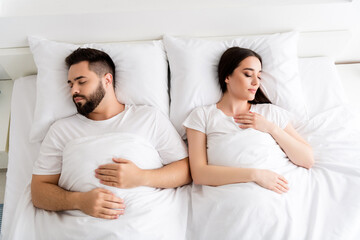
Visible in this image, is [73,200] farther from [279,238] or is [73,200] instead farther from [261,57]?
[261,57]

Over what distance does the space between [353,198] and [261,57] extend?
0.87 metres

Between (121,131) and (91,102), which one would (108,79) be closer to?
(91,102)

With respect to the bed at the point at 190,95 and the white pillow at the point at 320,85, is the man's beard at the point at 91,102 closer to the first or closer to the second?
the bed at the point at 190,95

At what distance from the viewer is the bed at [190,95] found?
1.36 meters

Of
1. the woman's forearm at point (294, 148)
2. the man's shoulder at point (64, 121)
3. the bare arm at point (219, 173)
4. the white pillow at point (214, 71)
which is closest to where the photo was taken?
the bare arm at point (219, 173)

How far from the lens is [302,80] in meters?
1.80

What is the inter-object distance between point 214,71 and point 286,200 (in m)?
0.80

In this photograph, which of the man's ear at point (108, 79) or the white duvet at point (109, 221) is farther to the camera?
the man's ear at point (108, 79)

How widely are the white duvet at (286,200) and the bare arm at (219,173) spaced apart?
0.03 m

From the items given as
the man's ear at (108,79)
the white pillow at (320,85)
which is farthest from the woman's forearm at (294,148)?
the man's ear at (108,79)

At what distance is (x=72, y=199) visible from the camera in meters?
1.27

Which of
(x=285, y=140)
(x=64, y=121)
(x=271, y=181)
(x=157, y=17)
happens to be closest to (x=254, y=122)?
(x=285, y=140)

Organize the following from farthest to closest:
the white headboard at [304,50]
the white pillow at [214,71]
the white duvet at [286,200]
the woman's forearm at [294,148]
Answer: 1. the white headboard at [304,50]
2. the white pillow at [214,71]
3. the woman's forearm at [294,148]
4. the white duvet at [286,200]

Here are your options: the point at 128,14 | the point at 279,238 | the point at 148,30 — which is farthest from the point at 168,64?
the point at 279,238
